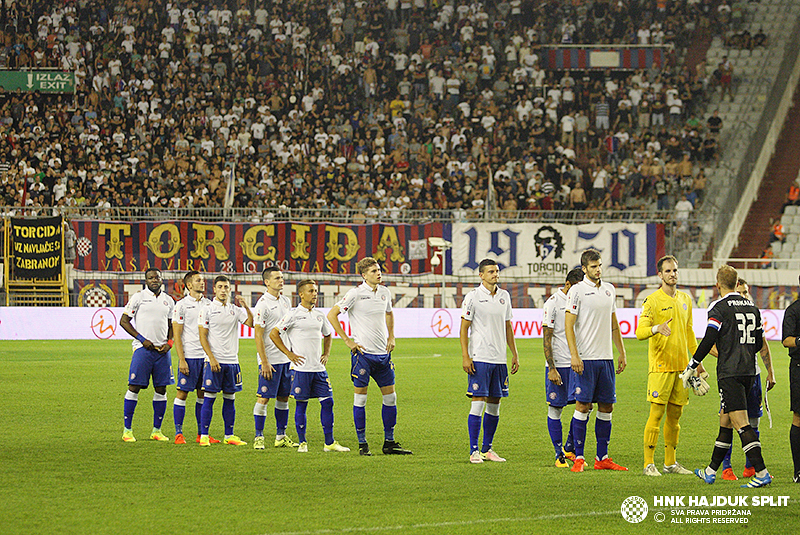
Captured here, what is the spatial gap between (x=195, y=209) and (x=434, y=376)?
12051mm

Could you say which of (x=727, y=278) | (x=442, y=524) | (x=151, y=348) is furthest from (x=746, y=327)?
(x=151, y=348)

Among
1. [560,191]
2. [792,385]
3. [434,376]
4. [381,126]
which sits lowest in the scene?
[434,376]

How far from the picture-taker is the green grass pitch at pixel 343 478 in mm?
7605

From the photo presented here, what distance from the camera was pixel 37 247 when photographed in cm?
2733

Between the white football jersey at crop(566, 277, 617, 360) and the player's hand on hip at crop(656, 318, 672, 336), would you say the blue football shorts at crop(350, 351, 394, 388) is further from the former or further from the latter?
the player's hand on hip at crop(656, 318, 672, 336)

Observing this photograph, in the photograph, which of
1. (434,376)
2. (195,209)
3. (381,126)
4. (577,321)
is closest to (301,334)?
(577,321)

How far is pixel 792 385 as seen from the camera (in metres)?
9.02

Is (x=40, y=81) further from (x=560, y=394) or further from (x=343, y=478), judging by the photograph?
(x=560, y=394)

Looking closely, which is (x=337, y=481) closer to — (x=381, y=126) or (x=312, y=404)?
(x=312, y=404)

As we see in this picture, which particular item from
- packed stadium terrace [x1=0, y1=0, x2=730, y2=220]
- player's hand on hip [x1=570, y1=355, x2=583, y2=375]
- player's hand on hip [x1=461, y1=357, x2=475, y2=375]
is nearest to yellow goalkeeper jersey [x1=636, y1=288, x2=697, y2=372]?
player's hand on hip [x1=570, y1=355, x2=583, y2=375]

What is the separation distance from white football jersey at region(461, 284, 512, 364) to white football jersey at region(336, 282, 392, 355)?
967mm

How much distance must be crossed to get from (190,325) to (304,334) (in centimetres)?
167

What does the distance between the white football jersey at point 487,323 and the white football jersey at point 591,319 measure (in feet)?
3.18

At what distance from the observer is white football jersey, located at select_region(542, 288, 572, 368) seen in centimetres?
1034
